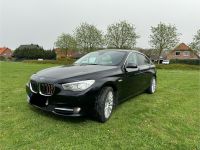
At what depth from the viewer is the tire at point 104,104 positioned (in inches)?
183

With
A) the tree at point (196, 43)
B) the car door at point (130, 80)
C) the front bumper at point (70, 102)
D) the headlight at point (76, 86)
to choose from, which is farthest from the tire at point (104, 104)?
the tree at point (196, 43)

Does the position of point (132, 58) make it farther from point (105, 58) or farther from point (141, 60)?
point (141, 60)

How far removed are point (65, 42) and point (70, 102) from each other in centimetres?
6139

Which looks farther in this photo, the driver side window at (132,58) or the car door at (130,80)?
the driver side window at (132,58)

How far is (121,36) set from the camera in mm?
50438

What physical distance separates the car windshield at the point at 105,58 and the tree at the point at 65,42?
5450 centimetres

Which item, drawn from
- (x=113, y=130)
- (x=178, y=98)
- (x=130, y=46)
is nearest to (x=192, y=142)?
(x=113, y=130)

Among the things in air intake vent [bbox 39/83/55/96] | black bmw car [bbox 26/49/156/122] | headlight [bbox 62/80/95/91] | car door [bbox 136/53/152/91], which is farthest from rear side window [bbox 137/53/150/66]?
air intake vent [bbox 39/83/55/96]

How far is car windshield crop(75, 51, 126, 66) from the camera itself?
593 centimetres

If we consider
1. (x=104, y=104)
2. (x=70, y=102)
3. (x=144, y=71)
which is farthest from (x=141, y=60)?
(x=70, y=102)

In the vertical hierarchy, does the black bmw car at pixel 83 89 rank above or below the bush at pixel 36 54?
below

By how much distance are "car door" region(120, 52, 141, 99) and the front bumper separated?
133cm

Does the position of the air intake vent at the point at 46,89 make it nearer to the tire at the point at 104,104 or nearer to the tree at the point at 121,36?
the tire at the point at 104,104

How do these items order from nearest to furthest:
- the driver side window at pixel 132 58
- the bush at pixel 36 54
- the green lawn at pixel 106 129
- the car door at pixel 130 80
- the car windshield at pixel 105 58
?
1. the green lawn at pixel 106 129
2. the car door at pixel 130 80
3. the car windshield at pixel 105 58
4. the driver side window at pixel 132 58
5. the bush at pixel 36 54
